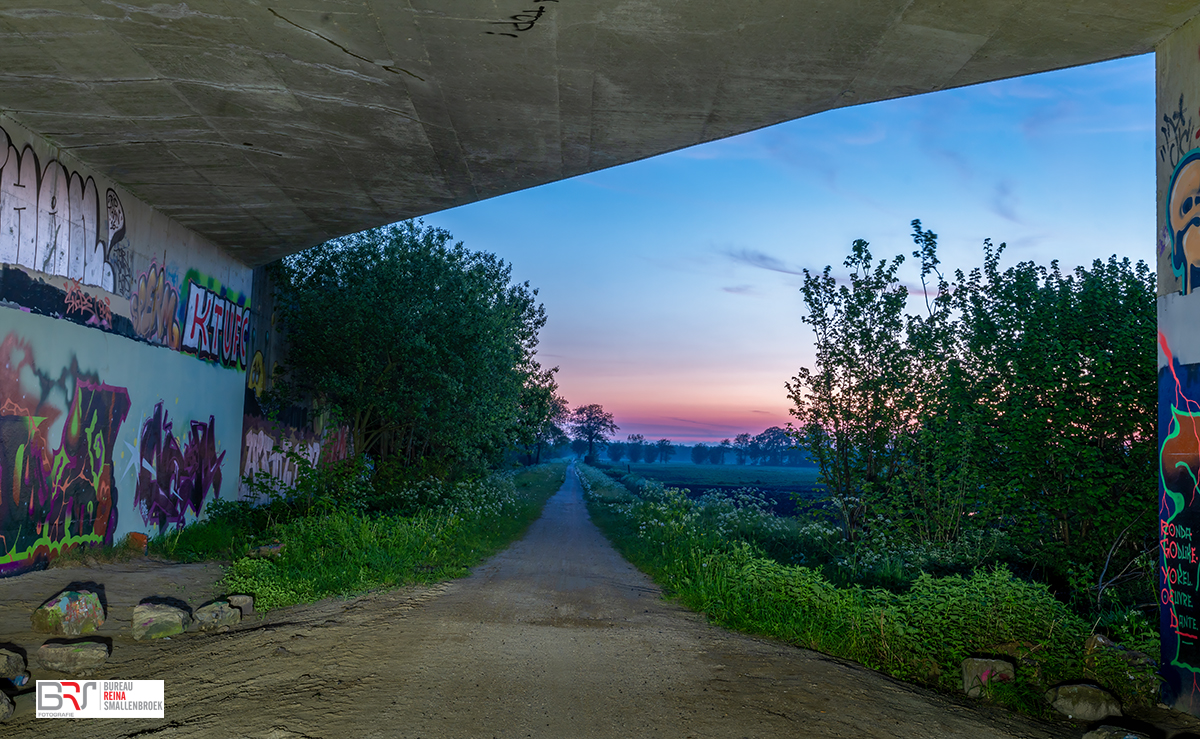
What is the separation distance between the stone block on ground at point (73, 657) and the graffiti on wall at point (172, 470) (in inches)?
259

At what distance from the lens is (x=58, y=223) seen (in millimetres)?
9242

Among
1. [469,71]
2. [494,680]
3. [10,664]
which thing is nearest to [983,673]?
[494,680]

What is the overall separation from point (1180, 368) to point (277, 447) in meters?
14.1

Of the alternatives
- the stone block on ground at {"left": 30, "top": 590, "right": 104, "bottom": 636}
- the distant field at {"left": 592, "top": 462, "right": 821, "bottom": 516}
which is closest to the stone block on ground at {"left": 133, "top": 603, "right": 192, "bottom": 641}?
the stone block on ground at {"left": 30, "top": 590, "right": 104, "bottom": 636}

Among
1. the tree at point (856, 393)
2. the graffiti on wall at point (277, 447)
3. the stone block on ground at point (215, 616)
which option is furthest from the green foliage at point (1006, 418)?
the graffiti on wall at point (277, 447)

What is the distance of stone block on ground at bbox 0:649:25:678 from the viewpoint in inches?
200

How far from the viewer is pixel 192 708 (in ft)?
15.2

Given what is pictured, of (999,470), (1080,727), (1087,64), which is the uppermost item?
(1087,64)

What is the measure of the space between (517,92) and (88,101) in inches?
187

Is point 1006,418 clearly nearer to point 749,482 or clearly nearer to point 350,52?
point 350,52

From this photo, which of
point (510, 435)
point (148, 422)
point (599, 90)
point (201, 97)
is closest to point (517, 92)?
point (599, 90)

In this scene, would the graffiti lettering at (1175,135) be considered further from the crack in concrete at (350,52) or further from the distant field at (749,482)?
the crack in concrete at (350,52)

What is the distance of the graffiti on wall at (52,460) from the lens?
856 cm

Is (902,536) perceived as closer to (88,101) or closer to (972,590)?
(972,590)
